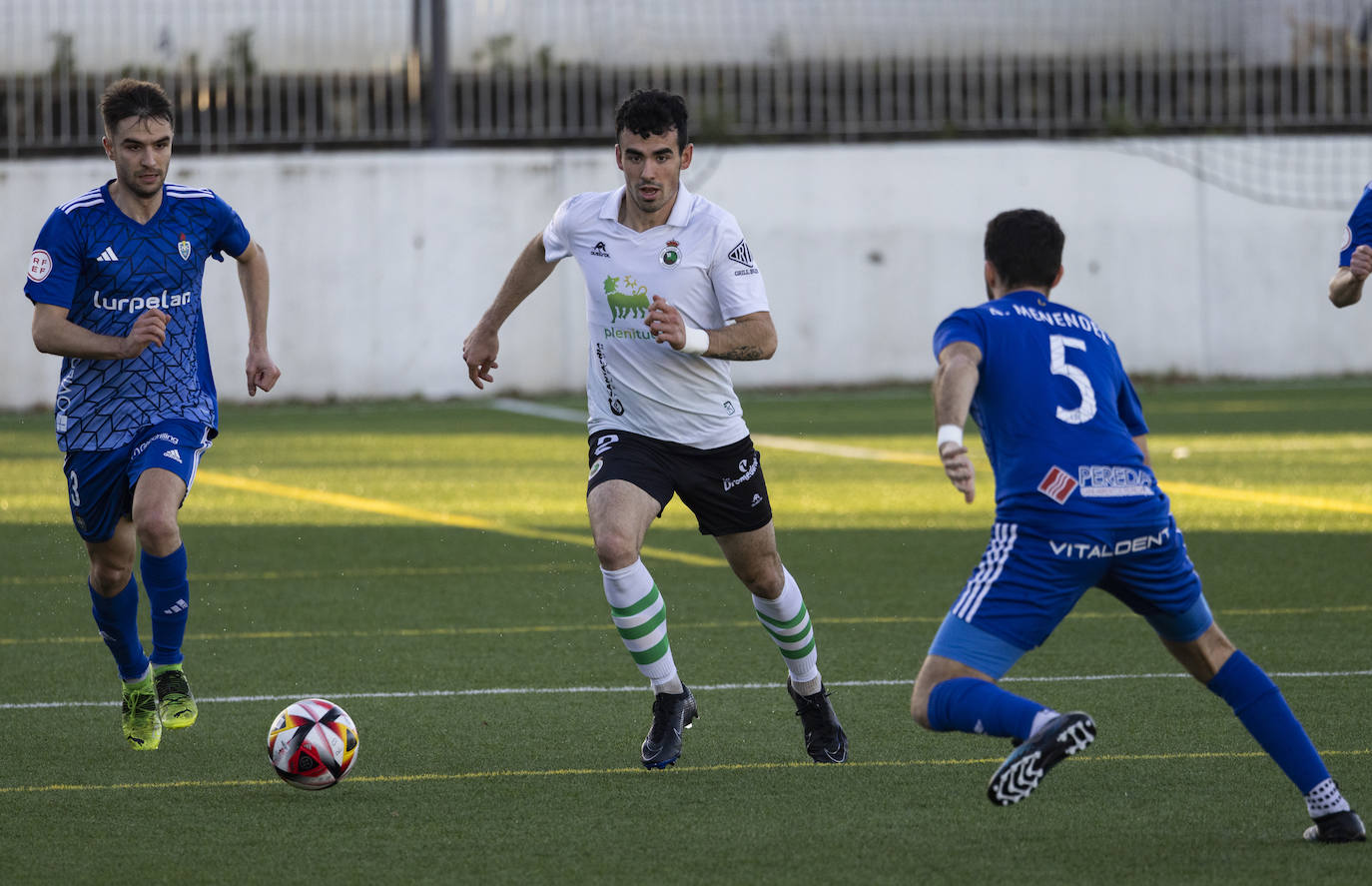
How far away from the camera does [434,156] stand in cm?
2303

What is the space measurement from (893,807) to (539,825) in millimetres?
950

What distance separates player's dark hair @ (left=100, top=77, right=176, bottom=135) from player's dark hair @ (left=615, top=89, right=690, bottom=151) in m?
1.50

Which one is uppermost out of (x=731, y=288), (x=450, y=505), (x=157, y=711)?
(x=731, y=288)

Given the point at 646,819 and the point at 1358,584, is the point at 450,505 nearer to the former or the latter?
the point at 1358,584

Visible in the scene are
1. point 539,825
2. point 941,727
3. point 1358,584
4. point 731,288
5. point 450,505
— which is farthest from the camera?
point 450,505

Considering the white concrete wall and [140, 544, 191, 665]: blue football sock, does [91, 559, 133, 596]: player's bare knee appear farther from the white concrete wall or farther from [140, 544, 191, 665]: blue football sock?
the white concrete wall

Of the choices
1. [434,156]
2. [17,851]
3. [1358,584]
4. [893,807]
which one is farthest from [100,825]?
[434,156]

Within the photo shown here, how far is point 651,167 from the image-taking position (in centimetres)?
599

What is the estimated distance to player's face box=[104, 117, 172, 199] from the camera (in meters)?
6.16

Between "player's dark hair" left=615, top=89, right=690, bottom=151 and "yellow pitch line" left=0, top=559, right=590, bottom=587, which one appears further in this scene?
"yellow pitch line" left=0, top=559, right=590, bottom=587

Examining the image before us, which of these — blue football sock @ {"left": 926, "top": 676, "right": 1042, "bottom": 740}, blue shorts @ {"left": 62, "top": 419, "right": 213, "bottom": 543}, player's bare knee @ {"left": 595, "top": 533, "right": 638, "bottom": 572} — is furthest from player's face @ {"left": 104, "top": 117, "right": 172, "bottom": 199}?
blue football sock @ {"left": 926, "top": 676, "right": 1042, "bottom": 740}

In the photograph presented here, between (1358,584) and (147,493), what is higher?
(147,493)

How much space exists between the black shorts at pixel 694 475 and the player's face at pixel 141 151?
1.70m

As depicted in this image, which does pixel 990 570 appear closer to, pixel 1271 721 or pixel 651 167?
pixel 1271 721
